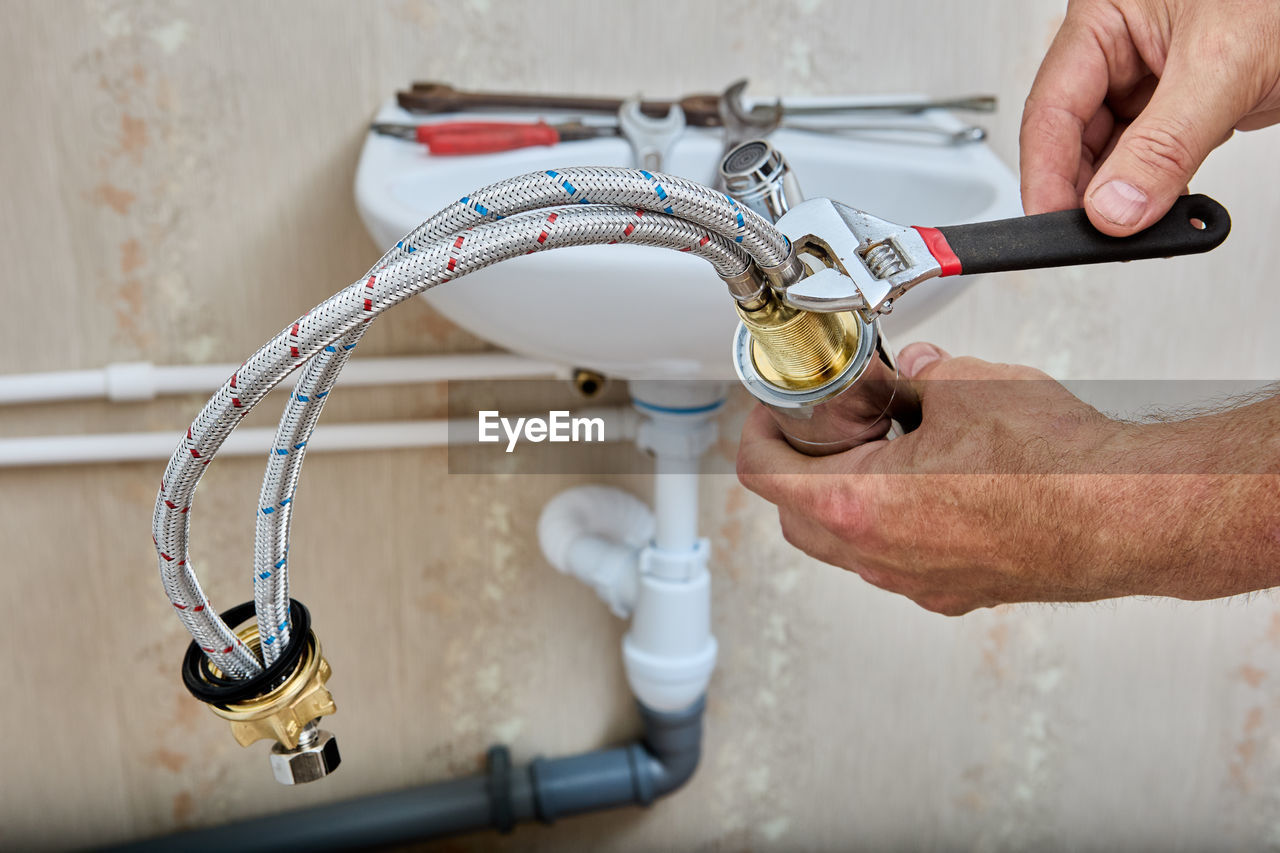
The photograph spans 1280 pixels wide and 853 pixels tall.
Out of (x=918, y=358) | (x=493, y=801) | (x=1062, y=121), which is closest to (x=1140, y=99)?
(x=1062, y=121)

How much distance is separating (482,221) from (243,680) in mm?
154

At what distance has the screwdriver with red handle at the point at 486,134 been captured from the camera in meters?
0.59

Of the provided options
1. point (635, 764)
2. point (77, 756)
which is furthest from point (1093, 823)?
point (77, 756)

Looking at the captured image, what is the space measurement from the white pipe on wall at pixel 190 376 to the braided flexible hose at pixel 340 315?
0.45 m

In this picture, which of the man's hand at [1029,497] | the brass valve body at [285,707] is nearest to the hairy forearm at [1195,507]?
the man's hand at [1029,497]

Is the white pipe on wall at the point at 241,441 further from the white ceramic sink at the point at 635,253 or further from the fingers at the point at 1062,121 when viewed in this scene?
the fingers at the point at 1062,121

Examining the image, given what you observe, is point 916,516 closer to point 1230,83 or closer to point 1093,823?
point 1230,83

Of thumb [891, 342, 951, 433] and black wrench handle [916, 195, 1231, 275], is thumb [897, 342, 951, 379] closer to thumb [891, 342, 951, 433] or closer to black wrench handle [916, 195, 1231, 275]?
thumb [891, 342, 951, 433]

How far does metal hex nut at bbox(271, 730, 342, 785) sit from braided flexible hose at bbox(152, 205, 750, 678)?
3cm

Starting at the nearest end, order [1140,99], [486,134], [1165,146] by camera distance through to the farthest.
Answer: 1. [1165,146]
2. [1140,99]
3. [486,134]

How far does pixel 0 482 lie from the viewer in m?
0.73

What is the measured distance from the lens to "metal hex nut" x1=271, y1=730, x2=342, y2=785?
291 mm

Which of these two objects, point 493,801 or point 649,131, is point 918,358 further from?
point 493,801

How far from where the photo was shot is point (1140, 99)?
446 mm
